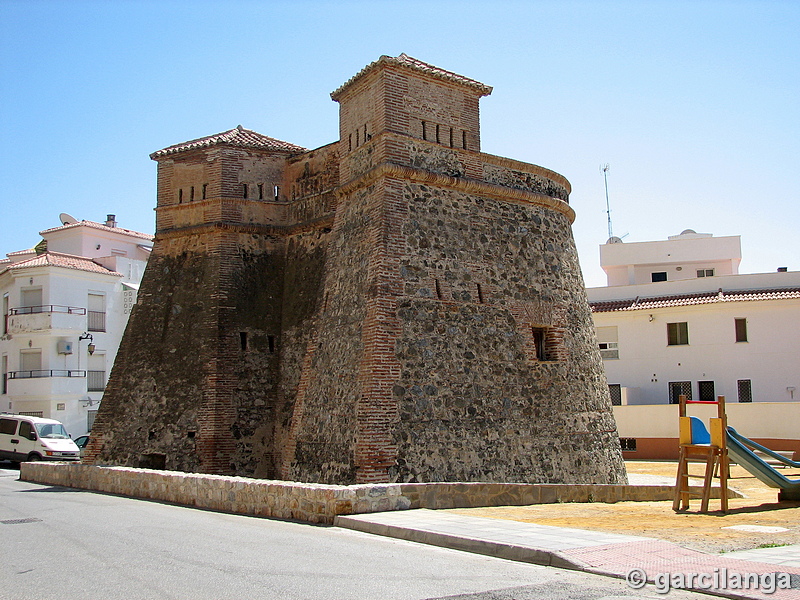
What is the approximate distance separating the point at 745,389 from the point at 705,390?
1.34m

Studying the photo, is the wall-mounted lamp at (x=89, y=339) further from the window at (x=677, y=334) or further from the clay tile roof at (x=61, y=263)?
the window at (x=677, y=334)

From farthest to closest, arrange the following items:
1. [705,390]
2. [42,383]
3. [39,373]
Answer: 1. [39,373]
2. [42,383]
3. [705,390]

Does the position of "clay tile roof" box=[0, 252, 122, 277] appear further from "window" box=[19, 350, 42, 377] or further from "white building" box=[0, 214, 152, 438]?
→ "window" box=[19, 350, 42, 377]

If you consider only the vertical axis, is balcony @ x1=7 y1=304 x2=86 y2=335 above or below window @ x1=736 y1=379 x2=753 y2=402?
above

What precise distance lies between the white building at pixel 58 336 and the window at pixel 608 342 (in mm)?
19993

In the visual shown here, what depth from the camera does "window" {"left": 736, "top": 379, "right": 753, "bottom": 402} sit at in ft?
90.1

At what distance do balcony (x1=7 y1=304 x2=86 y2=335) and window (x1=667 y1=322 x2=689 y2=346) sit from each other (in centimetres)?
2285

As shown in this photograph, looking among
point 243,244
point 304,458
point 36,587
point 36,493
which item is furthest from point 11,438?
point 36,587

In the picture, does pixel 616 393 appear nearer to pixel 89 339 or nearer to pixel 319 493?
pixel 89 339

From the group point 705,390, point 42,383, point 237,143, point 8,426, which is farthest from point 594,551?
point 42,383

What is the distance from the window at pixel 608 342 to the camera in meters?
29.9

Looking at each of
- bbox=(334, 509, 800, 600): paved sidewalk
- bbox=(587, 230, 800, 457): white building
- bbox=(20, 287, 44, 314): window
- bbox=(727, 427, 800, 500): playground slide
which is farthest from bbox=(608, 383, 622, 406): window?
bbox=(20, 287, 44, 314): window

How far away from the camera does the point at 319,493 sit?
9938 mm

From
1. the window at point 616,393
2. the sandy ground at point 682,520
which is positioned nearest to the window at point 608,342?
the window at point 616,393
